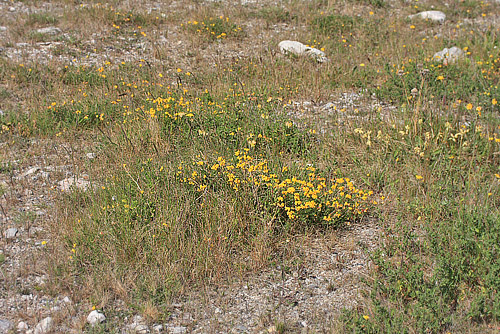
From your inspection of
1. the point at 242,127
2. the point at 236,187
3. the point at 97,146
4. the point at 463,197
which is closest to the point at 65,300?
the point at 236,187

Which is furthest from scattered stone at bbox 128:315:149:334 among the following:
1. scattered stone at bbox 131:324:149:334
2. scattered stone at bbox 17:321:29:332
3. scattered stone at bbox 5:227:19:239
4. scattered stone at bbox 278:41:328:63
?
scattered stone at bbox 278:41:328:63

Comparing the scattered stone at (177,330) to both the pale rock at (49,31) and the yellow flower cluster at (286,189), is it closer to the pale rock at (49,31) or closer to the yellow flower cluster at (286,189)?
the yellow flower cluster at (286,189)

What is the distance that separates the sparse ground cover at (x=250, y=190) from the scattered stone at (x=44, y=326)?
38mm

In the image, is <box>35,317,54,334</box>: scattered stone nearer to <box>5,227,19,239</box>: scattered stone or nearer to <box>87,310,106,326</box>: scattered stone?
<box>87,310,106,326</box>: scattered stone

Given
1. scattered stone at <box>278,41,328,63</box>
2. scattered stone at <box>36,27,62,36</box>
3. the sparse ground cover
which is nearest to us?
the sparse ground cover

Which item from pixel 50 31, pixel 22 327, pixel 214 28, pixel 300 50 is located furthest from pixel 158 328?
pixel 50 31

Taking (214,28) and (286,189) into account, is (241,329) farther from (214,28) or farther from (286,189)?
(214,28)

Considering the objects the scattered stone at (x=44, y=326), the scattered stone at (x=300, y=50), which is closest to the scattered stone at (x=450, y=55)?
the scattered stone at (x=300, y=50)

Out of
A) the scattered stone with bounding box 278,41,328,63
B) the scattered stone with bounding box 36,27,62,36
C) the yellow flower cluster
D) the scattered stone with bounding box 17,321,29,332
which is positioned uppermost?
the scattered stone with bounding box 36,27,62,36

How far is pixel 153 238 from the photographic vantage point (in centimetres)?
379

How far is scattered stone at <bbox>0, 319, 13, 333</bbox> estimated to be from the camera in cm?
314

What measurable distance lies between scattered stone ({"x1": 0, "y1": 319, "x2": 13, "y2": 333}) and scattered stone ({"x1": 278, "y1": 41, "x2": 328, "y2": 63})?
5.91 meters

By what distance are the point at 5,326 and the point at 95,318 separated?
58 centimetres

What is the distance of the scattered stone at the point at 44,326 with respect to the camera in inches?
124
